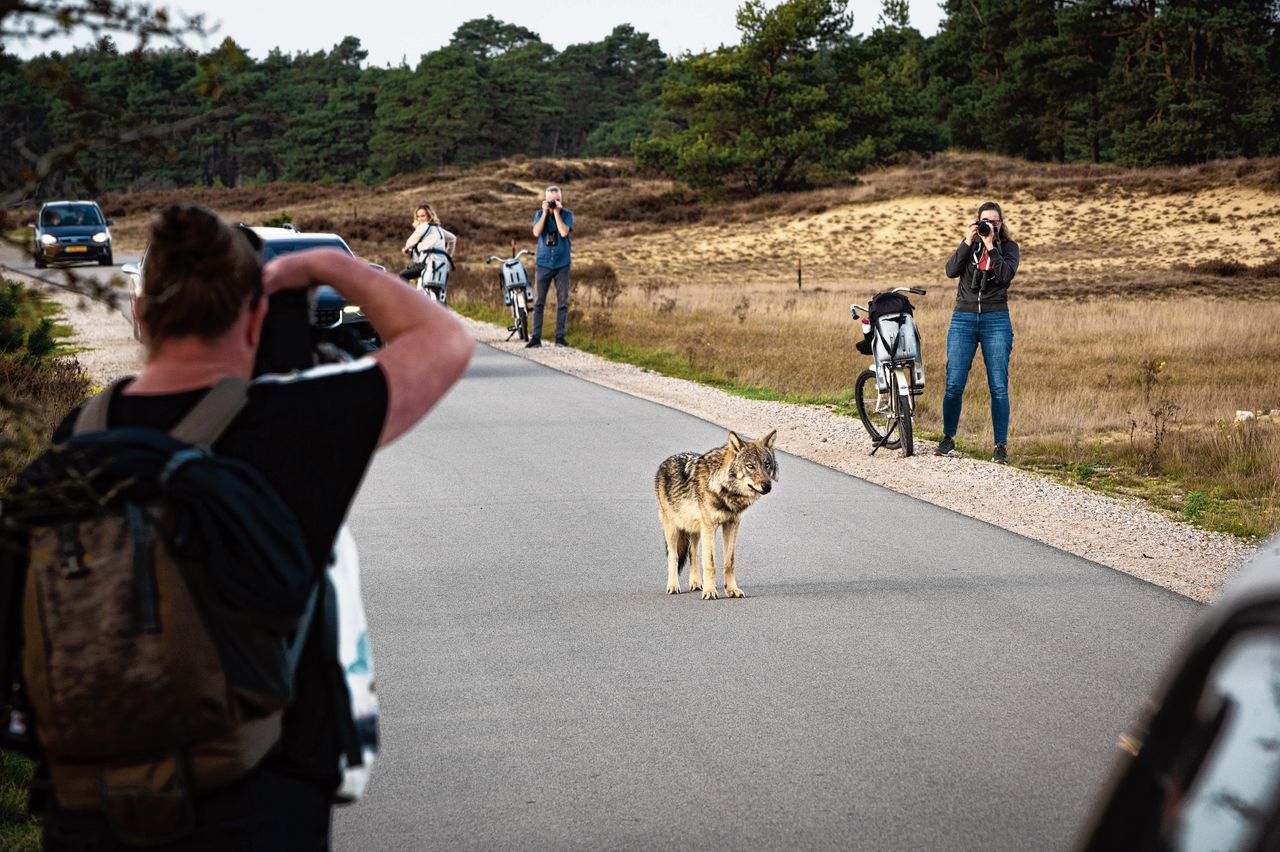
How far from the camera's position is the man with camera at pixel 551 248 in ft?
68.2

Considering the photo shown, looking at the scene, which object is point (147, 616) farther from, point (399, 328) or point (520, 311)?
point (520, 311)

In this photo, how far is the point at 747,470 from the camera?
782 cm

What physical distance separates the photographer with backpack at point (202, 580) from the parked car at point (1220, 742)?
4.36ft

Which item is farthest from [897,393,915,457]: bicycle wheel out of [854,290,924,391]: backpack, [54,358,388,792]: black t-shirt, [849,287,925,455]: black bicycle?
[54,358,388,792]: black t-shirt

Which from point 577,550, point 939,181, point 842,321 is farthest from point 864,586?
point 939,181

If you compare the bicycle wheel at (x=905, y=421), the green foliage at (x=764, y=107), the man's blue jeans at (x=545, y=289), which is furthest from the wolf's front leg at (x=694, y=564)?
the green foliage at (x=764, y=107)

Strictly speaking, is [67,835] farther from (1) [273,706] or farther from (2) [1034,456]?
(2) [1034,456]

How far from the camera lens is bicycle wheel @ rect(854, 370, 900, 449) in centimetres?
1327

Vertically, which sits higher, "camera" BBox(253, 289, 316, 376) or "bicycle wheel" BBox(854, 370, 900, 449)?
Answer: "camera" BBox(253, 289, 316, 376)

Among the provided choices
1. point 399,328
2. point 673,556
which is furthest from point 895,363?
point 399,328

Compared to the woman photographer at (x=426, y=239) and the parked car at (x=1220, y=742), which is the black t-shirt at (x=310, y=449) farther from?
the woman photographer at (x=426, y=239)

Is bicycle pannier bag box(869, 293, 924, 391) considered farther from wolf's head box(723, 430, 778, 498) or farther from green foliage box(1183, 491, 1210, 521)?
wolf's head box(723, 430, 778, 498)

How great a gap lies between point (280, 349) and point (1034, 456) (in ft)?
38.5

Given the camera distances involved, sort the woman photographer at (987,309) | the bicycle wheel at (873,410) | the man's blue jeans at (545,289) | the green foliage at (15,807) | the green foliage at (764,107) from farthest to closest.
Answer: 1. the green foliage at (764,107)
2. the man's blue jeans at (545,289)
3. the bicycle wheel at (873,410)
4. the woman photographer at (987,309)
5. the green foliage at (15,807)
